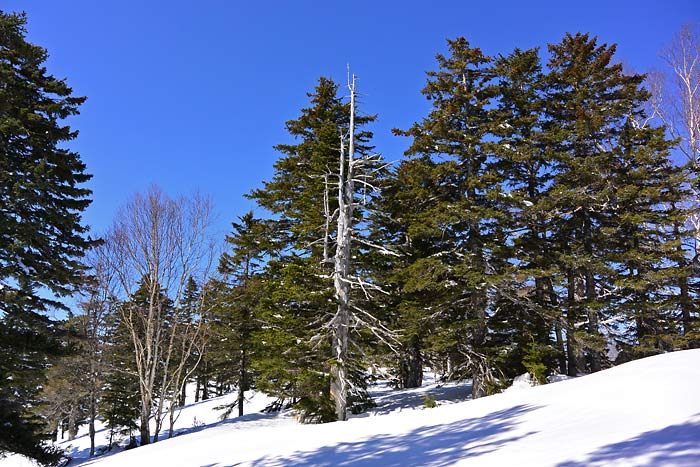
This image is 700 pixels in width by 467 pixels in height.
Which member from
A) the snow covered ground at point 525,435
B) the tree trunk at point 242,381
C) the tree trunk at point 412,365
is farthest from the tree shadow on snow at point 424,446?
the tree trunk at point 242,381

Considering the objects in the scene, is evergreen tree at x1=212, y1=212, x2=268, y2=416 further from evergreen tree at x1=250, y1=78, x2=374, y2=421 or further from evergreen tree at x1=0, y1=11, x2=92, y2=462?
evergreen tree at x1=0, y1=11, x2=92, y2=462

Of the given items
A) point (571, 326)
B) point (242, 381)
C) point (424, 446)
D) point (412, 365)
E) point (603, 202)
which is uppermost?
point (603, 202)

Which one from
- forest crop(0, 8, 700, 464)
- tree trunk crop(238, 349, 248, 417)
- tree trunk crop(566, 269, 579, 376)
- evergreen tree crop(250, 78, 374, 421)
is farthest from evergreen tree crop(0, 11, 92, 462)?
tree trunk crop(566, 269, 579, 376)

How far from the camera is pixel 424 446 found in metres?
6.24

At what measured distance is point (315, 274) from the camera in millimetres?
13562

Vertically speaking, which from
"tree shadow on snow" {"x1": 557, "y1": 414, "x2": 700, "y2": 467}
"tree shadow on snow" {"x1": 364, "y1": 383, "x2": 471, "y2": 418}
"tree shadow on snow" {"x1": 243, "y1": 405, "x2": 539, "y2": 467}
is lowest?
"tree shadow on snow" {"x1": 364, "y1": 383, "x2": 471, "y2": 418}

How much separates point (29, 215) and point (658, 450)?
1529cm

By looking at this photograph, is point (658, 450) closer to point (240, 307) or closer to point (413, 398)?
point (413, 398)

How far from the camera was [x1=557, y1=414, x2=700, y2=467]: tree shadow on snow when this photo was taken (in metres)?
3.27

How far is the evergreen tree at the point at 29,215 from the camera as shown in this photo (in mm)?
11047


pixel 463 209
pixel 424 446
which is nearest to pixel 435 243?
pixel 463 209

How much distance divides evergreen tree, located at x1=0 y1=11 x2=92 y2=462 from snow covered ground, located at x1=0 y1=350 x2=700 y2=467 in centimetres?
398

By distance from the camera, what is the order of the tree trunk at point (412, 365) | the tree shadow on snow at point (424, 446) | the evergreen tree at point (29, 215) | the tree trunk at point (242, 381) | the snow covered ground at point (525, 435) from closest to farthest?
the snow covered ground at point (525, 435)
the tree shadow on snow at point (424, 446)
the evergreen tree at point (29, 215)
the tree trunk at point (412, 365)
the tree trunk at point (242, 381)

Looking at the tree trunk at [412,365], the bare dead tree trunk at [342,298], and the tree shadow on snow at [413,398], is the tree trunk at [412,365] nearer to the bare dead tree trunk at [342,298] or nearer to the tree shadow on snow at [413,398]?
the tree shadow on snow at [413,398]
